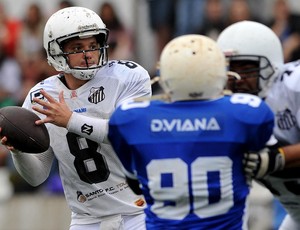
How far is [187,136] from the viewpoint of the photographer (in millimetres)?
3953

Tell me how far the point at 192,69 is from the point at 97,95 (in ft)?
4.77

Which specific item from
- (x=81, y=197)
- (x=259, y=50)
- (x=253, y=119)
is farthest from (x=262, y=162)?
(x=81, y=197)

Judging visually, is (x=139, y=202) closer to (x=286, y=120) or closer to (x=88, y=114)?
(x=88, y=114)

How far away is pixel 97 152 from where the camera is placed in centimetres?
528

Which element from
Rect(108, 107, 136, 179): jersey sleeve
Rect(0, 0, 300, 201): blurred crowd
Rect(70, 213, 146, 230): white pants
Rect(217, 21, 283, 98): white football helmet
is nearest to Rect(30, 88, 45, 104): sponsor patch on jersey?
Rect(70, 213, 146, 230): white pants

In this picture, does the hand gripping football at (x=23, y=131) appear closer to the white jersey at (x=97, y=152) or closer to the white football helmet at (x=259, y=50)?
the white jersey at (x=97, y=152)

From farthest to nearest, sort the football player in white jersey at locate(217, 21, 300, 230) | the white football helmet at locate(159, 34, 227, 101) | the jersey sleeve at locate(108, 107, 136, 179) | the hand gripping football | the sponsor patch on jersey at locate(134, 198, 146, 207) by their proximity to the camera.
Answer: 1. the sponsor patch on jersey at locate(134, 198, 146, 207)
2. the football player in white jersey at locate(217, 21, 300, 230)
3. the hand gripping football
4. the jersey sleeve at locate(108, 107, 136, 179)
5. the white football helmet at locate(159, 34, 227, 101)

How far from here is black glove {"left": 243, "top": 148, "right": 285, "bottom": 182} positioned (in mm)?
3980

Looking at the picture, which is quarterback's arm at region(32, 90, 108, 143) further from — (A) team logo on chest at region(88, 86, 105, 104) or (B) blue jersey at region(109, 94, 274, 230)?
(B) blue jersey at region(109, 94, 274, 230)

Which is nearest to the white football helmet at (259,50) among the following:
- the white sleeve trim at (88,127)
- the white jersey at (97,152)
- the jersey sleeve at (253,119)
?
the white jersey at (97,152)

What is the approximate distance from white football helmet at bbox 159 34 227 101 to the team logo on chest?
1.29m

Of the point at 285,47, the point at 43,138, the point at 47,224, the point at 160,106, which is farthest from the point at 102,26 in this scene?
the point at 285,47

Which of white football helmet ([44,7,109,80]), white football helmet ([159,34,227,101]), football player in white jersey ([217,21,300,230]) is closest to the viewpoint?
white football helmet ([159,34,227,101])

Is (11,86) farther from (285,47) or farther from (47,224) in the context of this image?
(285,47)
